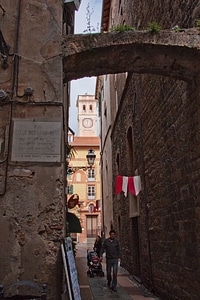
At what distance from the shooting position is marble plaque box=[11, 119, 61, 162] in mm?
4598

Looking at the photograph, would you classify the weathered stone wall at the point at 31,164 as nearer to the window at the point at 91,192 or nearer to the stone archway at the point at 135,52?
the stone archway at the point at 135,52

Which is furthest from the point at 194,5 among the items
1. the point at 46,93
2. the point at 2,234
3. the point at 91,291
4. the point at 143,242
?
the point at 91,291

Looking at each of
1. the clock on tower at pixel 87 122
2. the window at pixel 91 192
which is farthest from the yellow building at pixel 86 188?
the clock on tower at pixel 87 122

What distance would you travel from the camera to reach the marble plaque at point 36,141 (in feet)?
15.1

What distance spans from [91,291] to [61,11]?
6.22 metres

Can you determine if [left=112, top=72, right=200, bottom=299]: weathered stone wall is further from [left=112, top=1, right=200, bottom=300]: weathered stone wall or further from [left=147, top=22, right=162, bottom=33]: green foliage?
[left=147, top=22, right=162, bottom=33]: green foliage

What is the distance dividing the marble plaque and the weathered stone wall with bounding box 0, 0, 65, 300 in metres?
0.03

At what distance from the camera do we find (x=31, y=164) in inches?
180

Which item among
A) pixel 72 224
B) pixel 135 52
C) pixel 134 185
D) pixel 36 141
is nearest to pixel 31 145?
pixel 36 141

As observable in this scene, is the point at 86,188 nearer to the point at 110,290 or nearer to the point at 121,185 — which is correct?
the point at 121,185

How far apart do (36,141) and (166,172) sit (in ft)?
9.67

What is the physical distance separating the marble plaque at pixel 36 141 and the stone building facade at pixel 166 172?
6.83 feet

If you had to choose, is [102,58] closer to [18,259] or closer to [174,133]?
[174,133]

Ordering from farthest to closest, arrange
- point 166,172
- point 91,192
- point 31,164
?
point 91,192 < point 166,172 < point 31,164
